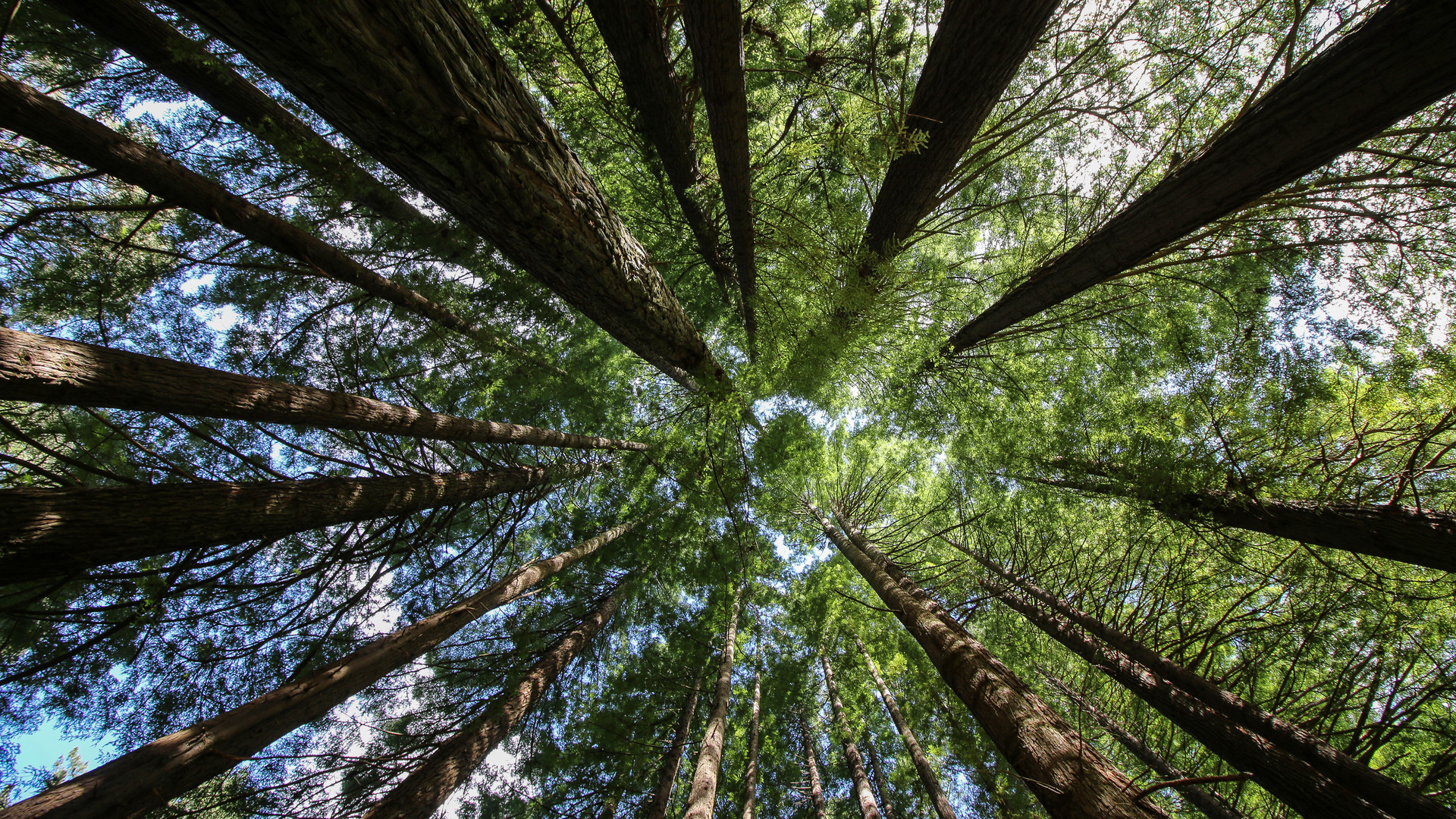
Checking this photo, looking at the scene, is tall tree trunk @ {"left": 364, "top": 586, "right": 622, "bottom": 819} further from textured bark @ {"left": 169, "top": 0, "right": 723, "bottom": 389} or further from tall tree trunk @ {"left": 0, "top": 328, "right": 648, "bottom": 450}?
textured bark @ {"left": 169, "top": 0, "right": 723, "bottom": 389}

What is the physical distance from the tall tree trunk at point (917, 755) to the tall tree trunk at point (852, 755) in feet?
2.32

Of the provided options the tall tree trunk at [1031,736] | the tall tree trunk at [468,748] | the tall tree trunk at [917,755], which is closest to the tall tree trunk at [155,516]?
the tall tree trunk at [468,748]

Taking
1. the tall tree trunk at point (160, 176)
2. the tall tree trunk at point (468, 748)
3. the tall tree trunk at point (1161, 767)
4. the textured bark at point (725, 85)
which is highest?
the tall tree trunk at point (160, 176)

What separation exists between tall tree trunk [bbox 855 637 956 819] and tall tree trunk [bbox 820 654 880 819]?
2.32ft

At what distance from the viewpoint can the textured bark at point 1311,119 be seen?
5.99 ft

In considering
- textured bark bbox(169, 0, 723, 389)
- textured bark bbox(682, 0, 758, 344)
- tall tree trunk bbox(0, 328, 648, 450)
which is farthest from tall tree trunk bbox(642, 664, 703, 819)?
textured bark bbox(682, 0, 758, 344)

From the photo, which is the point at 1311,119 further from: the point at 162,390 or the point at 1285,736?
the point at 162,390

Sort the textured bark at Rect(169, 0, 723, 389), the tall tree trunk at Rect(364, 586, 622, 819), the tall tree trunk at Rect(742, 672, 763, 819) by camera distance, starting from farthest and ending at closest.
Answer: the tall tree trunk at Rect(742, 672, 763, 819), the tall tree trunk at Rect(364, 586, 622, 819), the textured bark at Rect(169, 0, 723, 389)

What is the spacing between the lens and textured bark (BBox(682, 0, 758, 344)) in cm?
242

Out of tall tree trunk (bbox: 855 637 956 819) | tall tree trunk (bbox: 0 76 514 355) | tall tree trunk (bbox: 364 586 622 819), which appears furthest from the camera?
tall tree trunk (bbox: 855 637 956 819)

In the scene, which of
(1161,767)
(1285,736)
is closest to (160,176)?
(1285,736)

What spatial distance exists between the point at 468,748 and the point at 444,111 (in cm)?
483

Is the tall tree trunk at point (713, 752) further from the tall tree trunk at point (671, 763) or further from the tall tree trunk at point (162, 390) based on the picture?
the tall tree trunk at point (162, 390)

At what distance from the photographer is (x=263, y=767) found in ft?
15.4
